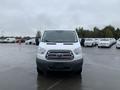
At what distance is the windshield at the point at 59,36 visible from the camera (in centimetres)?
1159

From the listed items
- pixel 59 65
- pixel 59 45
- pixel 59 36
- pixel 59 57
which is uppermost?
pixel 59 36

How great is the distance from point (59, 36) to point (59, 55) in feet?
5.87

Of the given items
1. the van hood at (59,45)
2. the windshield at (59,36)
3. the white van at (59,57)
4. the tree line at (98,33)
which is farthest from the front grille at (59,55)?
the tree line at (98,33)

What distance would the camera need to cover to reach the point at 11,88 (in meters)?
8.45

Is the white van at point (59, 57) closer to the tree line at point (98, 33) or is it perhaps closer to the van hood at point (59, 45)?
the van hood at point (59, 45)

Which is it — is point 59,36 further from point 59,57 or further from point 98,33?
point 98,33

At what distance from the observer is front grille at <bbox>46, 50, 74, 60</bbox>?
10.2m

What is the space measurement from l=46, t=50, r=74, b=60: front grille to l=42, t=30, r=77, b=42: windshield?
1305mm

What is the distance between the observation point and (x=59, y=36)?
38.9 feet

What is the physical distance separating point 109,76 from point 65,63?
2.13 m

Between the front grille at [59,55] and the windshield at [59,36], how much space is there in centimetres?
130

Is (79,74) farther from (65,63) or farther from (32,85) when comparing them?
(32,85)

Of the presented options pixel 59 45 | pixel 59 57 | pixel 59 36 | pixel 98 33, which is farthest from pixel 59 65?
pixel 98 33

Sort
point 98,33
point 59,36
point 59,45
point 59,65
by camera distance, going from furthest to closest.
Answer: point 98,33, point 59,36, point 59,45, point 59,65
